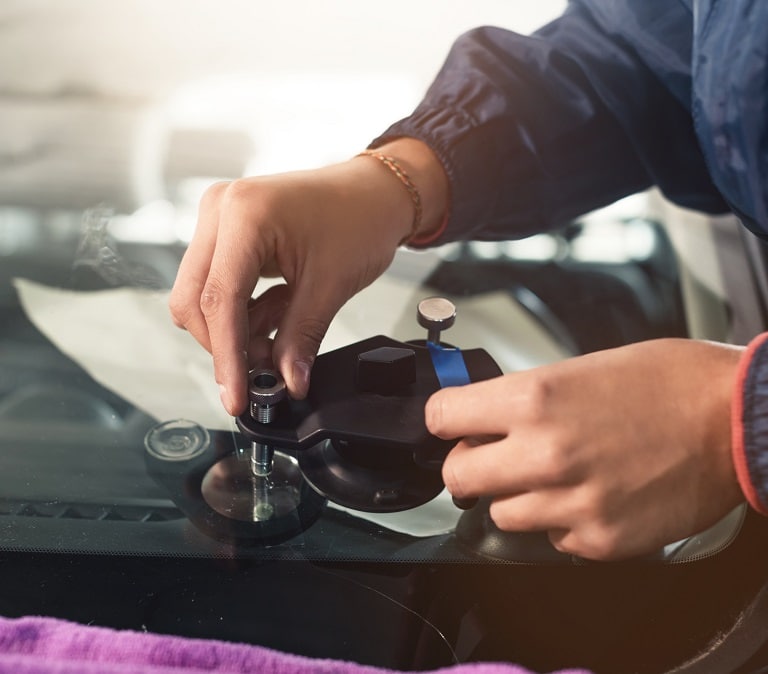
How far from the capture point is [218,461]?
1.99ft

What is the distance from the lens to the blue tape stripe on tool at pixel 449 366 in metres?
0.55

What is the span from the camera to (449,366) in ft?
1.84

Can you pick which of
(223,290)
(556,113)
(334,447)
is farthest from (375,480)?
(556,113)

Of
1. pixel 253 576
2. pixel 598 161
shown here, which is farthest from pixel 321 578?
pixel 598 161

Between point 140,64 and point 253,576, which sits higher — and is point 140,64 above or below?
above

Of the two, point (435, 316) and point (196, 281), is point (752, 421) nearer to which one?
point (435, 316)

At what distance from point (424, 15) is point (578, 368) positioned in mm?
871

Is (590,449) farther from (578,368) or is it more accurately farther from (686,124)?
(686,124)

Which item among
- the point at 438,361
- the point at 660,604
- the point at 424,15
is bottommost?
the point at 660,604

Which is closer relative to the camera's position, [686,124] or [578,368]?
[578,368]

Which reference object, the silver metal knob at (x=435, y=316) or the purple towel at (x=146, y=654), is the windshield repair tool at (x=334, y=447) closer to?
the silver metal knob at (x=435, y=316)

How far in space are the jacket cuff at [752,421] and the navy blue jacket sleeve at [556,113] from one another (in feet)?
1.08

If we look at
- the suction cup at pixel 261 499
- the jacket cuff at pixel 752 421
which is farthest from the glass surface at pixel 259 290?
the jacket cuff at pixel 752 421

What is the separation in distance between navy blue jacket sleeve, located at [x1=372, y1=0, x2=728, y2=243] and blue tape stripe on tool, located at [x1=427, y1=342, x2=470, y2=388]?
191 mm
